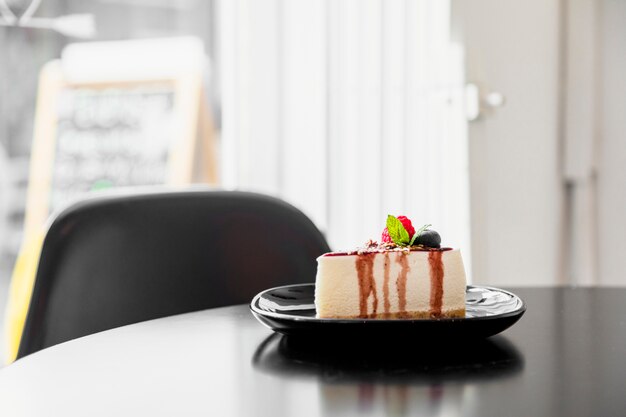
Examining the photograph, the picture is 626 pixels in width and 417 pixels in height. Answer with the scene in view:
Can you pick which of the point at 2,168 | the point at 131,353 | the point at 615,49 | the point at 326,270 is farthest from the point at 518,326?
the point at 2,168

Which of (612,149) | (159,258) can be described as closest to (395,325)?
(159,258)

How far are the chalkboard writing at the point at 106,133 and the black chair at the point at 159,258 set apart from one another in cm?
209

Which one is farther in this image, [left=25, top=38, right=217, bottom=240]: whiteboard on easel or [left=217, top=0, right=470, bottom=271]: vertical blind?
[left=25, top=38, right=217, bottom=240]: whiteboard on easel

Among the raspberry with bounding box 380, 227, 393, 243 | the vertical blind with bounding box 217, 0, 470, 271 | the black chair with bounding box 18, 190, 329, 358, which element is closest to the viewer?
the raspberry with bounding box 380, 227, 393, 243

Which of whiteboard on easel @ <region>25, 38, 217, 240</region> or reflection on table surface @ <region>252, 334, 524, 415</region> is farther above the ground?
whiteboard on easel @ <region>25, 38, 217, 240</region>

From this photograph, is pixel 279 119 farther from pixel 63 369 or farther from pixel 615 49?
pixel 63 369

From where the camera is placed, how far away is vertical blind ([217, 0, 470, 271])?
2.28m

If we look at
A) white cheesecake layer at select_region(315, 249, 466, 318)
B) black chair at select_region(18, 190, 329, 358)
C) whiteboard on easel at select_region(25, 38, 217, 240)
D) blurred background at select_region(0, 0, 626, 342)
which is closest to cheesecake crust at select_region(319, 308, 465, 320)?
white cheesecake layer at select_region(315, 249, 466, 318)

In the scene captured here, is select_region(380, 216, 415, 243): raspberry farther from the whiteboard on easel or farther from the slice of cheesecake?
the whiteboard on easel

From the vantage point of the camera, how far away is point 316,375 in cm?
62

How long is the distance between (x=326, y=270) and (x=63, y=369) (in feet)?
0.80

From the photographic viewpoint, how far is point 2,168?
3127mm

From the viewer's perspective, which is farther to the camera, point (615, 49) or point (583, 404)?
point (615, 49)

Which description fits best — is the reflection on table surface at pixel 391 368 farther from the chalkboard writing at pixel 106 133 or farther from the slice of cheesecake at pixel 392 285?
the chalkboard writing at pixel 106 133
